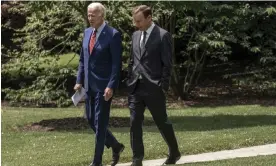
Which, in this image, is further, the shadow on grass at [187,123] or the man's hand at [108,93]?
the shadow on grass at [187,123]

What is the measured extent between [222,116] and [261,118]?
3.50 ft

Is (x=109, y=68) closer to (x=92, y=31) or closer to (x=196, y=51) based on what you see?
(x=92, y=31)

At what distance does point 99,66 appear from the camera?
6.70 meters

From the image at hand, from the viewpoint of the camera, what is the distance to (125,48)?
1566 cm

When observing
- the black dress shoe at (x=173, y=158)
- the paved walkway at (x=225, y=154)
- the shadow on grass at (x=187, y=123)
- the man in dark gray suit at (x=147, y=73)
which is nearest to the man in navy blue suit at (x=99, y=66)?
the man in dark gray suit at (x=147, y=73)

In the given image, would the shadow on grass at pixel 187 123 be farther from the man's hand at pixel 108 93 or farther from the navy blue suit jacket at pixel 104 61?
the man's hand at pixel 108 93

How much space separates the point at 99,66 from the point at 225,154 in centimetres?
234

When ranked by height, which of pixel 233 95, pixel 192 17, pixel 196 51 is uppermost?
pixel 192 17

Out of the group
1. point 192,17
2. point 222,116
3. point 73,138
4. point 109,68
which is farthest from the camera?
point 192,17

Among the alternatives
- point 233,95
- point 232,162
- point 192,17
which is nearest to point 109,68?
point 232,162

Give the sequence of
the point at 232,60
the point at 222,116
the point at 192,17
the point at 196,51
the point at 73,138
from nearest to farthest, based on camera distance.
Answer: the point at 73,138 < the point at 222,116 < the point at 192,17 < the point at 196,51 < the point at 232,60

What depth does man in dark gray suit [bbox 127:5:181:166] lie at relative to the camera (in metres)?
6.52

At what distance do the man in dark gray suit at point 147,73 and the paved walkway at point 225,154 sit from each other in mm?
780

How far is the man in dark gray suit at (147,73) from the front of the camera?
257 inches
